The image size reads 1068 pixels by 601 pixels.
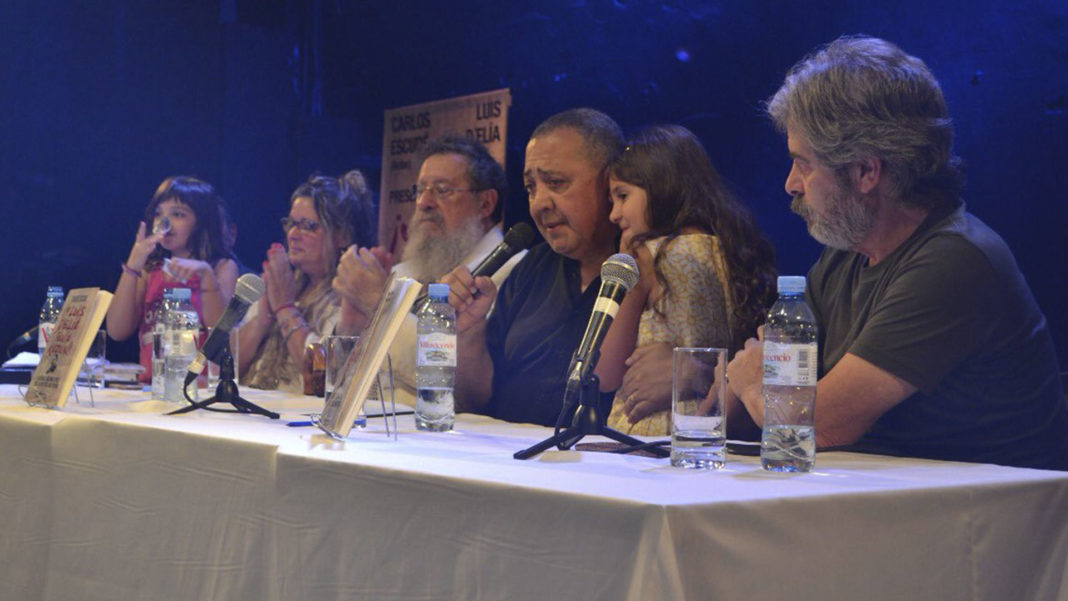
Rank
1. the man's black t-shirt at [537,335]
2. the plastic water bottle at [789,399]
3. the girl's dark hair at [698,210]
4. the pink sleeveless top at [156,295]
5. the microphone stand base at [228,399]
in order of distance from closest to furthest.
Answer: the plastic water bottle at [789,399]
the microphone stand base at [228,399]
the girl's dark hair at [698,210]
the man's black t-shirt at [537,335]
the pink sleeveless top at [156,295]

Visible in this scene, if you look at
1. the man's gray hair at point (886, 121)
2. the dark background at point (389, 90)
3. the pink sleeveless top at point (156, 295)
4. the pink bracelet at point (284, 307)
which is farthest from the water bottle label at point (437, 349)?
the pink sleeveless top at point (156, 295)

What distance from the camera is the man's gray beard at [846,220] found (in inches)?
77.4

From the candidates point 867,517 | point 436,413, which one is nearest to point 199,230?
point 436,413

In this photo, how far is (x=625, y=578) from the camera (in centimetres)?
111

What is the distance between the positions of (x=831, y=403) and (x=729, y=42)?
53.0 inches

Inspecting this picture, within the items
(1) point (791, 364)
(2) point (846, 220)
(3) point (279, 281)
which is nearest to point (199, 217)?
(3) point (279, 281)

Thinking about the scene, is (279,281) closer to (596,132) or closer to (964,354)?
(596,132)

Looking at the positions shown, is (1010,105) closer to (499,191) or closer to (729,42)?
(729,42)

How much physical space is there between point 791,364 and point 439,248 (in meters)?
2.19

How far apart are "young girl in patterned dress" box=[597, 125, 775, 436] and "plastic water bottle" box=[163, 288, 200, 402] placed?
965 mm

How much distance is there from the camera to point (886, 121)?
1.98 metres

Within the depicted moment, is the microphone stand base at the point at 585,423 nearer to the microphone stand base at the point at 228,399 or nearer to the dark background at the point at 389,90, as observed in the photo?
the microphone stand base at the point at 228,399

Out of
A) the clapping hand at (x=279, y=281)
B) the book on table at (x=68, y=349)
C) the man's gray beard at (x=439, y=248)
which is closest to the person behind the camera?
the book on table at (x=68, y=349)

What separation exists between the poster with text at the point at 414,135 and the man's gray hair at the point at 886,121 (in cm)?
163
